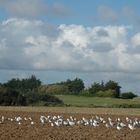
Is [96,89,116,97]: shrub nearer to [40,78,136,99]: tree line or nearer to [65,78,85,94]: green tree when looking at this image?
[40,78,136,99]: tree line

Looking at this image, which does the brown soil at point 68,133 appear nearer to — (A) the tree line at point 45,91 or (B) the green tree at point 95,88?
(A) the tree line at point 45,91

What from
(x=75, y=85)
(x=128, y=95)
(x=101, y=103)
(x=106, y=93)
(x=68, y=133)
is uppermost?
(x=75, y=85)

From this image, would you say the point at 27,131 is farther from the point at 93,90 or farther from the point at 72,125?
the point at 93,90

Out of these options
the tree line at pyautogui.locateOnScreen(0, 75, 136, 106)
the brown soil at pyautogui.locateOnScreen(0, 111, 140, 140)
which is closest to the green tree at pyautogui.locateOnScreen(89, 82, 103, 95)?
the tree line at pyautogui.locateOnScreen(0, 75, 136, 106)

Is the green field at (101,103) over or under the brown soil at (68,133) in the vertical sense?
over

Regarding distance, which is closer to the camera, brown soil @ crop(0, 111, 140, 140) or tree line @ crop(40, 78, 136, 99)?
brown soil @ crop(0, 111, 140, 140)

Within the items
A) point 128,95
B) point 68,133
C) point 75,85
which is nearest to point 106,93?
point 128,95

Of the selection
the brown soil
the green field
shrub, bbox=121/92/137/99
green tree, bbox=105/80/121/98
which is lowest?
the brown soil

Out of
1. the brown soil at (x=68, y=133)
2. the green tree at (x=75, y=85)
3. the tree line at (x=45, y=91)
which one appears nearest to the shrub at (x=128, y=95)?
the tree line at (x=45, y=91)

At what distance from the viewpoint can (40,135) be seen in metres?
26.9

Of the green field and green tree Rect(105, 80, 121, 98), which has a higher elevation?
green tree Rect(105, 80, 121, 98)

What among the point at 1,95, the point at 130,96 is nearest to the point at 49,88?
the point at 130,96

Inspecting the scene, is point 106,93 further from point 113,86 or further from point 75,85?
point 75,85

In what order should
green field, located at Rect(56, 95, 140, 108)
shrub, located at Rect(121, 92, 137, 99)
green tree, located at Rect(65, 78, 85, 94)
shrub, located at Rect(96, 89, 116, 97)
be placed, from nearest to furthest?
green field, located at Rect(56, 95, 140, 108)
shrub, located at Rect(96, 89, 116, 97)
shrub, located at Rect(121, 92, 137, 99)
green tree, located at Rect(65, 78, 85, 94)
